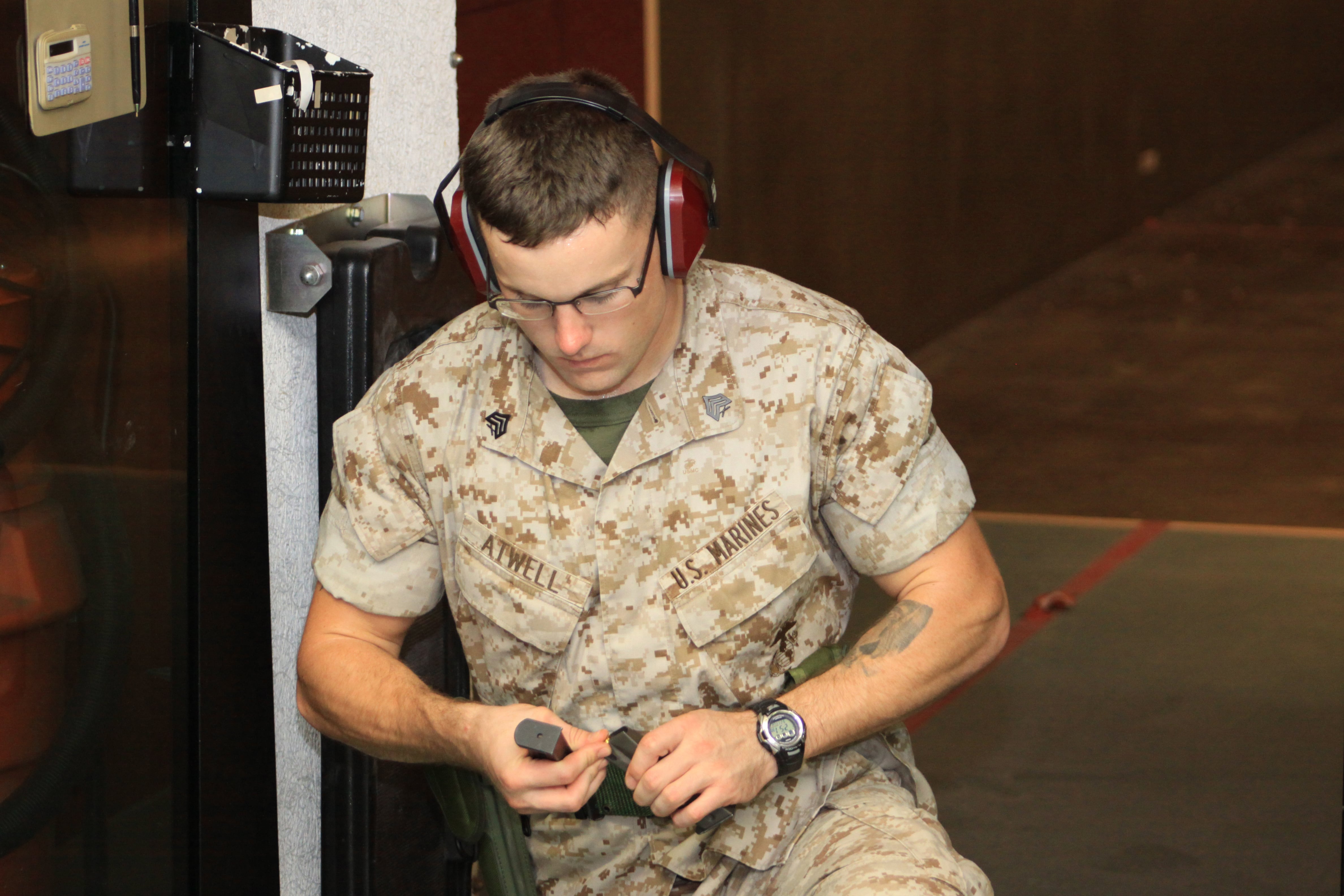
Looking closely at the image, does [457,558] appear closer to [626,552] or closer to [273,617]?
[626,552]

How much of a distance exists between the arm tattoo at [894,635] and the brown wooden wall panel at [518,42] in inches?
91.4

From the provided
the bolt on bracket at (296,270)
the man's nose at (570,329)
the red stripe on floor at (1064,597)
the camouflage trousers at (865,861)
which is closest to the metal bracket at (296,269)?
the bolt on bracket at (296,270)

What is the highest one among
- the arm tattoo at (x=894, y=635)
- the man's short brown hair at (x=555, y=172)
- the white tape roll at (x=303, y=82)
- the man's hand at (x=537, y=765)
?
the white tape roll at (x=303, y=82)

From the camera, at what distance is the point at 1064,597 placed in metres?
4.23

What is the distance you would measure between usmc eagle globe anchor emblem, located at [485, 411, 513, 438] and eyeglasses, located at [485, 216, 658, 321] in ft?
0.57

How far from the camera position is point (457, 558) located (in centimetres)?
168

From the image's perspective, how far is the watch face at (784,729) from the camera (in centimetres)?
151

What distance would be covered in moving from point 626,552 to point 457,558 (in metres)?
0.19

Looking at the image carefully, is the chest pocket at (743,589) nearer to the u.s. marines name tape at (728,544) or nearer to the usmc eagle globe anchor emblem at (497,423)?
the u.s. marines name tape at (728,544)

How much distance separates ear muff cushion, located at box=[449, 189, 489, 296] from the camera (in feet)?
5.10

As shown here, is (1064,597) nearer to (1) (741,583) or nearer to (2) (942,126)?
(1) (741,583)

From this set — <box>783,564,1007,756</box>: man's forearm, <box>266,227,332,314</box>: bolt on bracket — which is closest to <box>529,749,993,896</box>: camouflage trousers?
<box>783,564,1007,756</box>: man's forearm

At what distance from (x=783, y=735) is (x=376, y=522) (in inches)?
20.3

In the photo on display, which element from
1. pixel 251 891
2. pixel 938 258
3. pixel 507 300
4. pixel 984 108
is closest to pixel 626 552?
pixel 507 300
